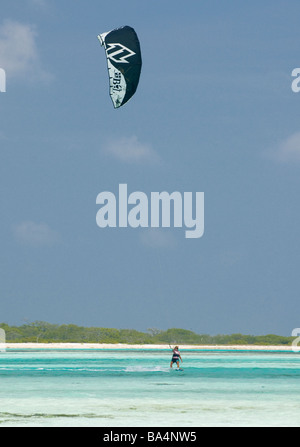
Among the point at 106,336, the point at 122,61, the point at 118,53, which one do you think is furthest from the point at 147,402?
the point at 106,336

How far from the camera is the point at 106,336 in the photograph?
154000mm

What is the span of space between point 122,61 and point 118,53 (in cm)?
35

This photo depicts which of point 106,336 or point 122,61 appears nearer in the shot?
point 122,61

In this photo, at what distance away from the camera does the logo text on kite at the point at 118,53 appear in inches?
1047

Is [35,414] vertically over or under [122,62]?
under

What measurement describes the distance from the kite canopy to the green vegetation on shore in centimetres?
12113

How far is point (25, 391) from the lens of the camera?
23141mm

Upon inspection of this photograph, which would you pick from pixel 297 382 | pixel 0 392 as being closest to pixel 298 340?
pixel 297 382

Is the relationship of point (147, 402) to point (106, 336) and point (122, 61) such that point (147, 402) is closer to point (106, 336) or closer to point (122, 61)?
point (122, 61)
